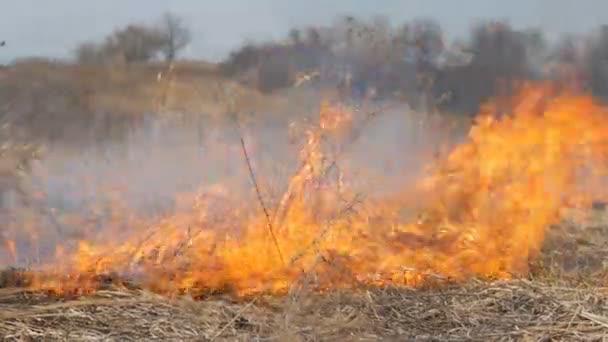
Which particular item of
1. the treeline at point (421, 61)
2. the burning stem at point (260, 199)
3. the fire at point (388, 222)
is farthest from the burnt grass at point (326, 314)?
the treeline at point (421, 61)

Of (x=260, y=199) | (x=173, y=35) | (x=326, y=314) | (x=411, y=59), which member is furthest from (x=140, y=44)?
(x=326, y=314)

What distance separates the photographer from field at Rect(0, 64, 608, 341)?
18.6ft

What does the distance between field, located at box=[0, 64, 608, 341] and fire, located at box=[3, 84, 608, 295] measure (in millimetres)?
10

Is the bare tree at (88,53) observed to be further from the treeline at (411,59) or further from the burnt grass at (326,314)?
the burnt grass at (326,314)

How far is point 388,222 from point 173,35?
2.02 m

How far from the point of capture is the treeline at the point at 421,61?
6.32 m

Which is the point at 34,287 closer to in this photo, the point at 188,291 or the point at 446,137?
the point at 188,291

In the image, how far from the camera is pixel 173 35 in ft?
20.5

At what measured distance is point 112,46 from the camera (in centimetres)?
621

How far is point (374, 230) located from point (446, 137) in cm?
92

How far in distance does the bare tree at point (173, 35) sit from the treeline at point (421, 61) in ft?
1.09

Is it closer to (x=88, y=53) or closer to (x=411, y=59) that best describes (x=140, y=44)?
(x=88, y=53)

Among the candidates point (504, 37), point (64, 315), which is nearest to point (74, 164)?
point (64, 315)

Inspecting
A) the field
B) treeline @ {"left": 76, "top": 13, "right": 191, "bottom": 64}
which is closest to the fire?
the field
